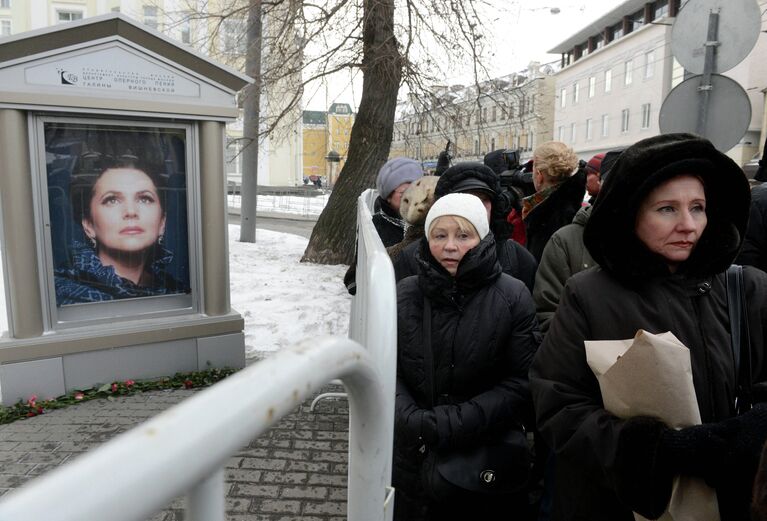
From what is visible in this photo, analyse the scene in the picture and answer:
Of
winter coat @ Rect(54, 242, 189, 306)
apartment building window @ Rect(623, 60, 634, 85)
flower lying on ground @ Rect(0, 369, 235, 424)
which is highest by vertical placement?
apartment building window @ Rect(623, 60, 634, 85)

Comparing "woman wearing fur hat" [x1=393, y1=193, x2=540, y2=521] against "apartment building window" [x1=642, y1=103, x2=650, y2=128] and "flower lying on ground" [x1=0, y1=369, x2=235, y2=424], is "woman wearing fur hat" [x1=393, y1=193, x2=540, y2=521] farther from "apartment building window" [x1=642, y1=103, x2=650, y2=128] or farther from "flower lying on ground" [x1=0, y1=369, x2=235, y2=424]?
"apartment building window" [x1=642, y1=103, x2=650, y2=128]

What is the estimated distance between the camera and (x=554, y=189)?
11.3 ft

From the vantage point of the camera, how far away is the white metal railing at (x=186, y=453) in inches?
17.4

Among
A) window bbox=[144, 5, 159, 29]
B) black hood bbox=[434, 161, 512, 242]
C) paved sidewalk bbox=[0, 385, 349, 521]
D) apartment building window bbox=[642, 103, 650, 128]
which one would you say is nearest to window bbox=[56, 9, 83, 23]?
window bbox=[144, 5, 159, 29]

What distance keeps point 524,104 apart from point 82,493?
479 inches

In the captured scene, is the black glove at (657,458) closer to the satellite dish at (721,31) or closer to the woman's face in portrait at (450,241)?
the woman's face in portrait at (450,241)

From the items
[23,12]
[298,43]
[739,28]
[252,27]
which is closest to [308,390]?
[739,28]

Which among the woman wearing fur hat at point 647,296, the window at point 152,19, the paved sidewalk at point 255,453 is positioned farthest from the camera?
the window at point 152,19

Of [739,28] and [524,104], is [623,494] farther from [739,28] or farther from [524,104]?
[524,104]

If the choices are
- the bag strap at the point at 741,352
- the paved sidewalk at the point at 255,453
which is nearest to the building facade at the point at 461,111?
the paved sidewalk at the point at 255,453

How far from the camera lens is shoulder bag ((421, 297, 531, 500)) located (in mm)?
2041

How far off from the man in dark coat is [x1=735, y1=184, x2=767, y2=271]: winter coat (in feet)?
3.32

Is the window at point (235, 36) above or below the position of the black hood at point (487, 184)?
above

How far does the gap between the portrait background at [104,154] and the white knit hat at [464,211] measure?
290 centimetres
